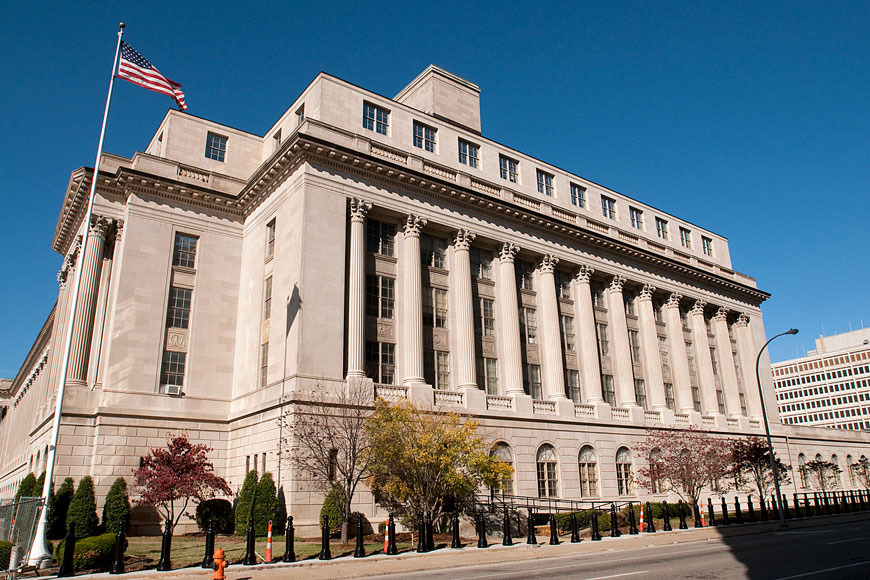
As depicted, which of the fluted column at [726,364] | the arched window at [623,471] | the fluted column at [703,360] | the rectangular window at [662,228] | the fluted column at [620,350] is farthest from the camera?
the rectangular window at [662,228]

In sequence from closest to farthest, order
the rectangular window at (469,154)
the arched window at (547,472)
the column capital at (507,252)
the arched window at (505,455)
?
the arched window at (505,455) → the arched window at (547,472) → the column capital at (507,252) → the rectangular window at (469,154)

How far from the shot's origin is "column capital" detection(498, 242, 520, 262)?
131 feet

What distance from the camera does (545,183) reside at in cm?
4606

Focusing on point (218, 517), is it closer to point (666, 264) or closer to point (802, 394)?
point (666, 264)

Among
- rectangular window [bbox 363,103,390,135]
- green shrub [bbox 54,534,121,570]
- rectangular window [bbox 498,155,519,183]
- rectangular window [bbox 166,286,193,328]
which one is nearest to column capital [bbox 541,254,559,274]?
rectangular window [bbox 498,155,519,183]

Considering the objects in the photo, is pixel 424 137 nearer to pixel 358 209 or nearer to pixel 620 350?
pixel 358 209

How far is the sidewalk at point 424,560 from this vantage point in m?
16.1

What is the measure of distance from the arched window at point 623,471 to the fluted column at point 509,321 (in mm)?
8912

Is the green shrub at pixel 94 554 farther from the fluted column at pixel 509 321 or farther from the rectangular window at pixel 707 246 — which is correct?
the rectangular window at pixel 707 246

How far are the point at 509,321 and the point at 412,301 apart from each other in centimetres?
742

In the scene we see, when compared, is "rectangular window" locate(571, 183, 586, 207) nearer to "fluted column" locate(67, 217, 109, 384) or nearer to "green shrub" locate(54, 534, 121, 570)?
"fluted column" locate(67, 217, 109, 384)

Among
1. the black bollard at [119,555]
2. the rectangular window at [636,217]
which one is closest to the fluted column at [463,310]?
the rectangular window at [636,217]

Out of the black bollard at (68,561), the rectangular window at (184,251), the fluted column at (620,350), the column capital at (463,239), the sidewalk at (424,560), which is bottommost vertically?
the sidewalk at (424,560)

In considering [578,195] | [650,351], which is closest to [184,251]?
[578,195]
